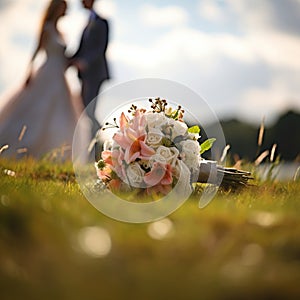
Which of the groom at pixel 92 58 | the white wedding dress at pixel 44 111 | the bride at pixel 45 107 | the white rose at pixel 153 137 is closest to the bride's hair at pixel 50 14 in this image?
the bride at pixel 45 107

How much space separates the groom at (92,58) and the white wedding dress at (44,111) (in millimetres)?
267

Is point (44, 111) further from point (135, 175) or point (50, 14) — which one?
point (135, 175)

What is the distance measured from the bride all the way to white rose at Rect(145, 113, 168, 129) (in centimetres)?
513

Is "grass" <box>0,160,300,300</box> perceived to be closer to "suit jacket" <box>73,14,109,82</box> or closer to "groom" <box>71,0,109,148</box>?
"groom" <box>71,0,109,148</box>

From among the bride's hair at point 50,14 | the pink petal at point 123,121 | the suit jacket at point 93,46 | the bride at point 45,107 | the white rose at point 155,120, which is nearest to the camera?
the white rose at point 155,120

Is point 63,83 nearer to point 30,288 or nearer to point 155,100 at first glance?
point 155,100

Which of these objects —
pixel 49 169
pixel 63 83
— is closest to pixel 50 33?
pixel 63 83

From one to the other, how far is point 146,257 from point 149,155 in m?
1.91

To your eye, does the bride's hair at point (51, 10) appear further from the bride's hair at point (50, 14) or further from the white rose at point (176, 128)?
the white rose at point (176, 128)

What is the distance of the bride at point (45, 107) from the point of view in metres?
8.62

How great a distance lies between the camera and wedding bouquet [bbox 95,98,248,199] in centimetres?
332

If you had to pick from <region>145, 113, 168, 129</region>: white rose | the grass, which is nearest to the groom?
<region>145, 113, 168, 129</region>: white rose

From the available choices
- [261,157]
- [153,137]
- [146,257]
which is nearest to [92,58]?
[261,157]

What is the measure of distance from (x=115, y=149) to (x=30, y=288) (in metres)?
2.18
